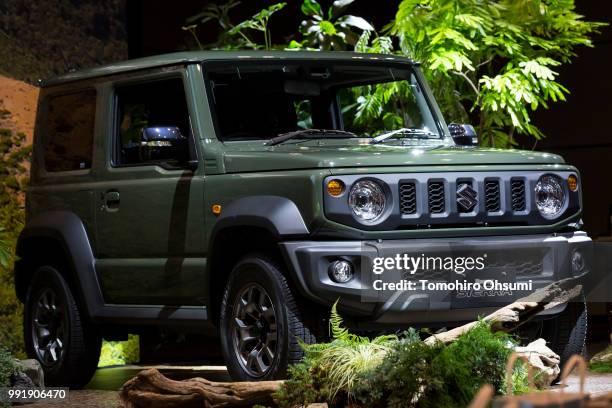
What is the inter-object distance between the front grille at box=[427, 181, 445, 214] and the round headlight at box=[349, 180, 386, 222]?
0.26 m

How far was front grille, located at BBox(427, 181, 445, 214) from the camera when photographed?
7.07 meters

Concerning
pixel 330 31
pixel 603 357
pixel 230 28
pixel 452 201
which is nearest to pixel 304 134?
pixel 452 201

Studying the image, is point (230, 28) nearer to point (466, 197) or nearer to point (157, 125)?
point (157, 125)

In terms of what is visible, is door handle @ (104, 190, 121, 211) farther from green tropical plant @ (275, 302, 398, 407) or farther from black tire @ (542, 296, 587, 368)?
black tire @ (542, 296, 587, 368)

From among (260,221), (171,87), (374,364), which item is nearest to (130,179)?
(171,87)

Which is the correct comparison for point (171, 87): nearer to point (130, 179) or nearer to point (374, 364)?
point (130, 179)

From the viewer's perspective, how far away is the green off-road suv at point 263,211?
6914 mm

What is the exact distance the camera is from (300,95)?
8.57m

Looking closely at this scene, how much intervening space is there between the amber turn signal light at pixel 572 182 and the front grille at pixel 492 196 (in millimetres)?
508

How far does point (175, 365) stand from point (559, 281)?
187 inches

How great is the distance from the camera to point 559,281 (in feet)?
23.8

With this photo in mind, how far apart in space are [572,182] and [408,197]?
1099 mm

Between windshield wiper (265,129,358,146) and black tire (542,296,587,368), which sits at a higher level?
windshield wiper (265,129,358,146)

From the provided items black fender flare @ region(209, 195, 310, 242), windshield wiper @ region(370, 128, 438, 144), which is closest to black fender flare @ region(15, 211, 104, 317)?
black fender flare @ region(209, 195, 310, 242)
